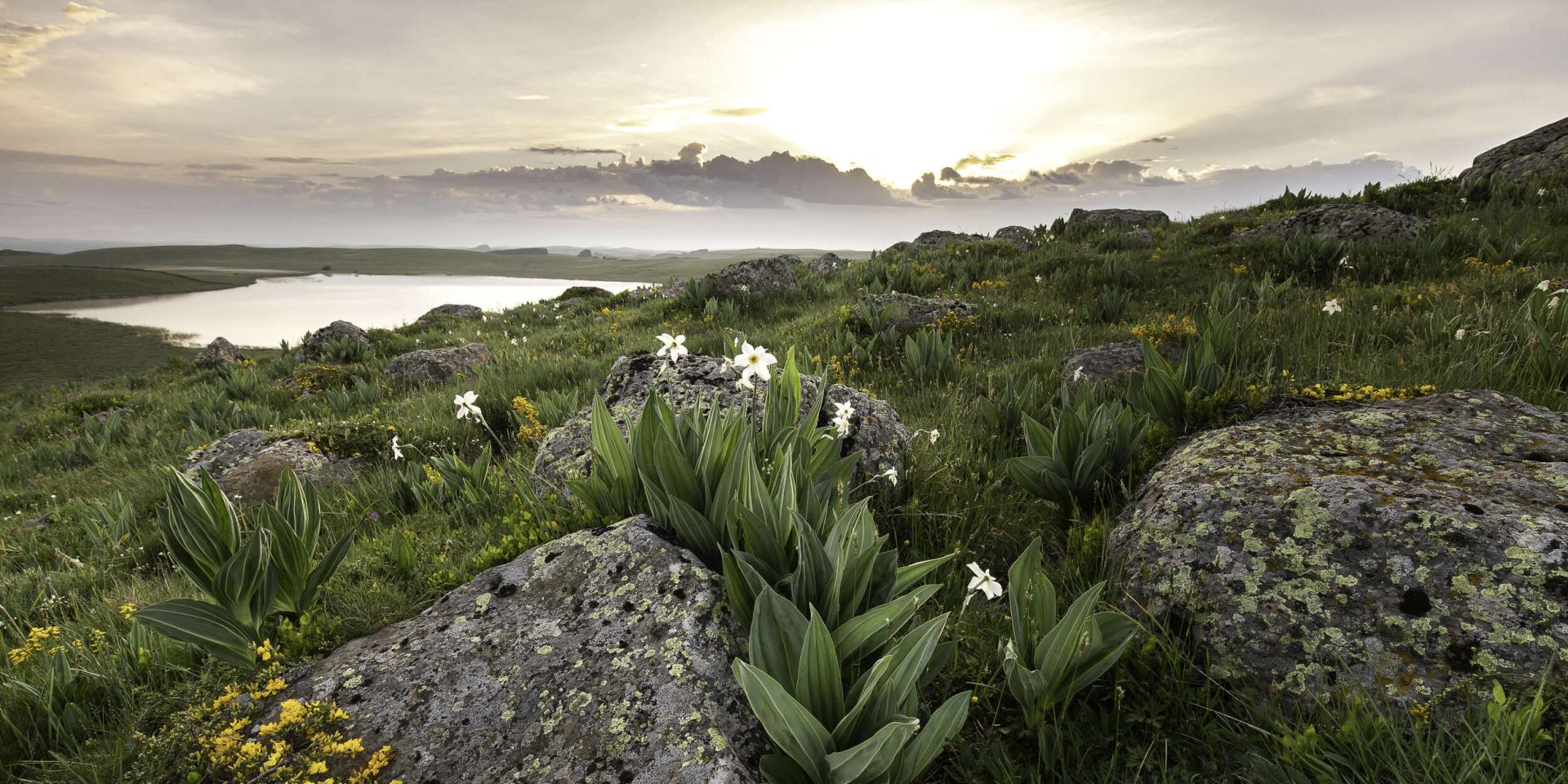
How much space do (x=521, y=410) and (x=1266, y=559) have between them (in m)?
5.68

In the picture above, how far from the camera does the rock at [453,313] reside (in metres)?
20.5

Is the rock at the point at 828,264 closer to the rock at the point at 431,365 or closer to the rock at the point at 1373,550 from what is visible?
Answer: the rock at the point at 431,365

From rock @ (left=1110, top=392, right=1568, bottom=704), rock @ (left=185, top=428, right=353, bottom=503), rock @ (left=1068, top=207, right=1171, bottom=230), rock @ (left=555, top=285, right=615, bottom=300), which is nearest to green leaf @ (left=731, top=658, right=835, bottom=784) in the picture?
rock @ (left=1110, top=392, right=1568, bottom=704)

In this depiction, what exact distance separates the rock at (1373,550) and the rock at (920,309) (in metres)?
5.13

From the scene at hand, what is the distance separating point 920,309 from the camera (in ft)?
27.6

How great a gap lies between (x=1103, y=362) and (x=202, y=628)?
6.25 metres

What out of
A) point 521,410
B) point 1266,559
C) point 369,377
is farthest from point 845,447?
point 369,377

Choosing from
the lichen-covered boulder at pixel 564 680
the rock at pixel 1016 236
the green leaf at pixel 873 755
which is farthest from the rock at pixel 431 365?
the rock at pixel 1016 236

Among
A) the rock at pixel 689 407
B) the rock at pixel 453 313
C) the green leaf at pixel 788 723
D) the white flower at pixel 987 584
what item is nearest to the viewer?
the green leaf at pixel 788 723

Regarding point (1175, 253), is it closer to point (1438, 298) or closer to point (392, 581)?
point (1438, 298)

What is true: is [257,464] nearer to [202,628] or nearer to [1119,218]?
[202,628]

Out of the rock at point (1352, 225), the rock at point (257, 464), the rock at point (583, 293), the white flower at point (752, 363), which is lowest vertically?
the rock at point (257, 464)

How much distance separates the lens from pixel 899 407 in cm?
571

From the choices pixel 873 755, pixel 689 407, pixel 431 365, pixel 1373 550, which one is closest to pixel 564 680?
pixel 873 755
